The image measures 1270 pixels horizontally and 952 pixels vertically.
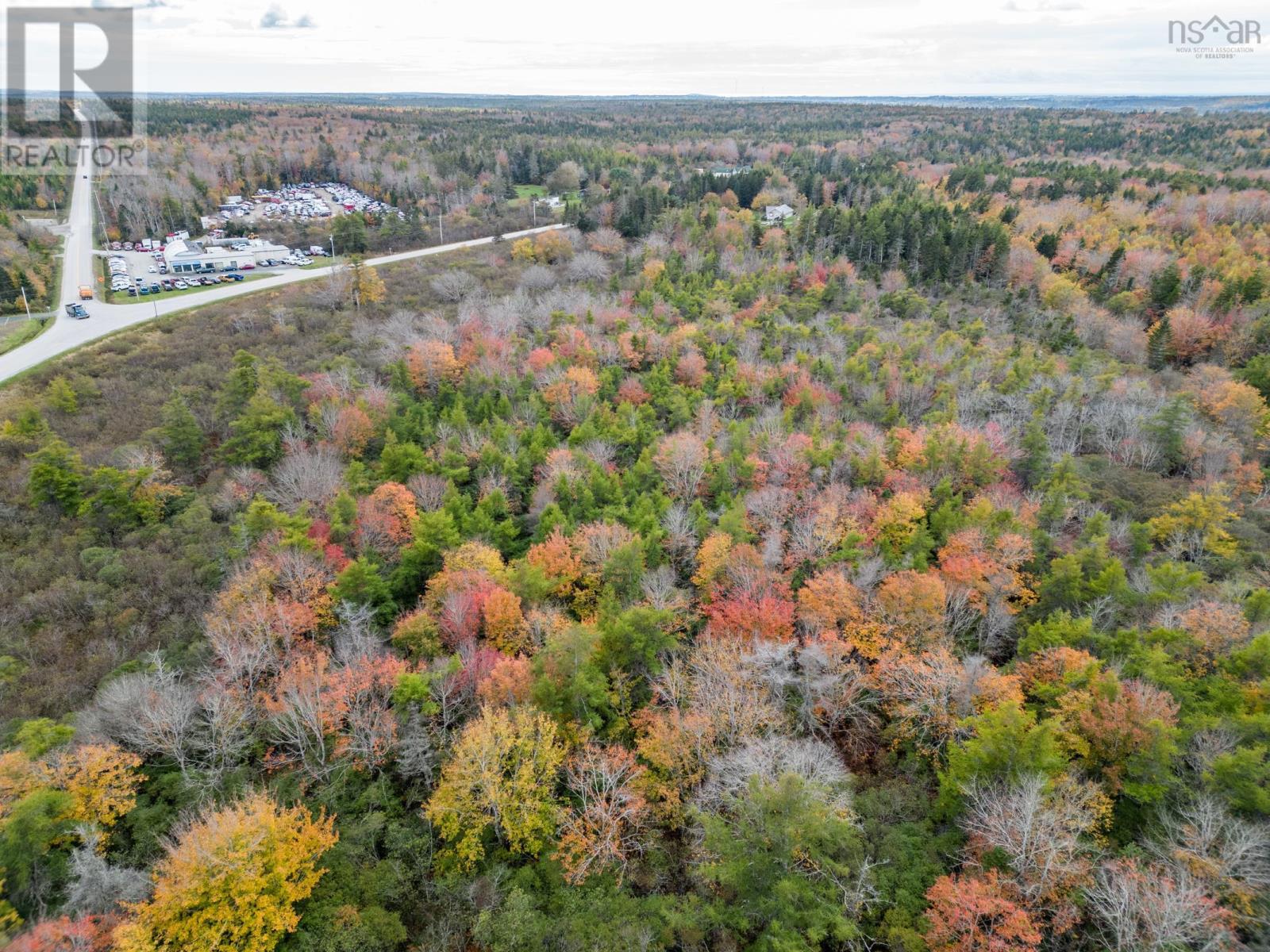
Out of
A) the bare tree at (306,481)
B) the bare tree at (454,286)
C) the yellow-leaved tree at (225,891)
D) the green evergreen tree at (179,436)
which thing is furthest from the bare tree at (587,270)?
the yellow-leaved tree at (225,891)

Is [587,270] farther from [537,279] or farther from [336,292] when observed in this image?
[336,292]

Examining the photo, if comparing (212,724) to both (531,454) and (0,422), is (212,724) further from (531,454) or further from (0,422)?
(0,422)

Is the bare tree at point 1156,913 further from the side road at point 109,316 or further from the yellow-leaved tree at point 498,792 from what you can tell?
the side road at point 109,316

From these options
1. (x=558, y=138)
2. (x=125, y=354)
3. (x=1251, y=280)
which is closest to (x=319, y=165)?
(x=558, y=138)

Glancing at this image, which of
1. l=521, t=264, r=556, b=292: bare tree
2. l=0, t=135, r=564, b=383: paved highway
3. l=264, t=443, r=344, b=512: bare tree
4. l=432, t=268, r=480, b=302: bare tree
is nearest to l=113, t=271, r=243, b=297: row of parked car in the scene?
l=0, t=135, r=564, b=383: paved highway

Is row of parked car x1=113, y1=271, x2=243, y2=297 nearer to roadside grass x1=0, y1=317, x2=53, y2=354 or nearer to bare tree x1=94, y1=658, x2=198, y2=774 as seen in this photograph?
roadside grass x1=0, y1=317, x2=53, y2=354

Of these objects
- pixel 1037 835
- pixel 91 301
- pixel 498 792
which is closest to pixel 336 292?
pixel 91 301
